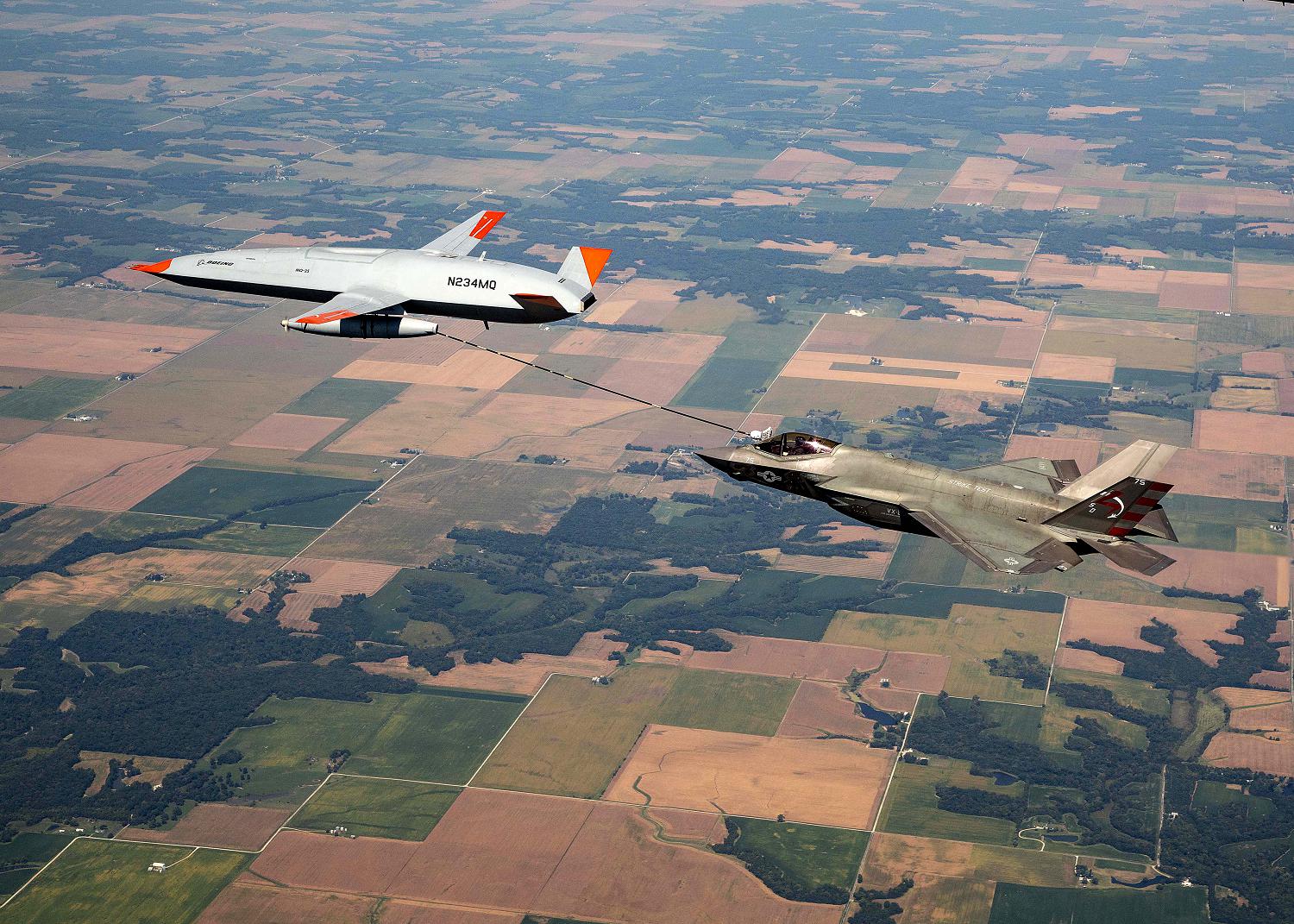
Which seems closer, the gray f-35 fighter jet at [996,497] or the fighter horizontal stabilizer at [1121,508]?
the gray f-35 fighter jet at [996,497]

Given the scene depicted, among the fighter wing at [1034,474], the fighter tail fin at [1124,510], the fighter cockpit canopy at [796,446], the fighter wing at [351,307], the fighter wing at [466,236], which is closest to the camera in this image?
the fighter tail fin at [1124,510]

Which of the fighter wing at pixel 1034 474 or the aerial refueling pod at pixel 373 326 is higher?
the aerial refueling pod at pixel 373 326

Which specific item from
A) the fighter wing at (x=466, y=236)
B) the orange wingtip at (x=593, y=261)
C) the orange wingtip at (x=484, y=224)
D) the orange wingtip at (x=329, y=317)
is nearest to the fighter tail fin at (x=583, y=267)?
the orange wingtip at (x=593, y=261)

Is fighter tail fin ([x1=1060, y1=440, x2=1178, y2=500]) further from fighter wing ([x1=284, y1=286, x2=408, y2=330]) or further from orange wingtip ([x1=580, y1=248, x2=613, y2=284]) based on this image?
fighter wing ([x1=284, y1=286, x2=408, y2=330])

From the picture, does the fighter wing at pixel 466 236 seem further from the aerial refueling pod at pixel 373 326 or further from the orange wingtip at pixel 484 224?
the aerial refueling pod at pixel 373 326

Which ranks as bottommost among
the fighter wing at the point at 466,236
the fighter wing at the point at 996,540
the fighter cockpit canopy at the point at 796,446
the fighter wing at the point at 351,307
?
the fighter wing at the point at 996,540

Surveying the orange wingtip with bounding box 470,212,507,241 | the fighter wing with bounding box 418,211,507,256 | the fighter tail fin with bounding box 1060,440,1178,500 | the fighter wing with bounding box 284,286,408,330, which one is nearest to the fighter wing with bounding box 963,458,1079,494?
the fighter tail fin with bounding box 1060,440,1178,500
